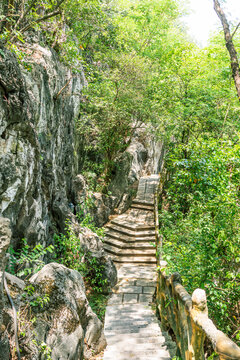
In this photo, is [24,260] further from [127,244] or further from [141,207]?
[141,207]

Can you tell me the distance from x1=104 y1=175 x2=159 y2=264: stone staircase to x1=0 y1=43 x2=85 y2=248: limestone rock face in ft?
13.7

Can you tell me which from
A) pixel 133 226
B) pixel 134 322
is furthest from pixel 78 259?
pixel 133 226

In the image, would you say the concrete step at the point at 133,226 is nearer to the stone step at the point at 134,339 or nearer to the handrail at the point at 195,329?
the stone step at the point at 134,339

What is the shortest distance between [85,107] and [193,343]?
36.3 ft

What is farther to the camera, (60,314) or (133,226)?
(133,226)

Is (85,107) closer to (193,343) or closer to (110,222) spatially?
(110,222)

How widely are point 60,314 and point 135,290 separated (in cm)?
549

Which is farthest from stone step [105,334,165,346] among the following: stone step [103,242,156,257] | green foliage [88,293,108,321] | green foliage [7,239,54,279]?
stone step [103,242,156,257]

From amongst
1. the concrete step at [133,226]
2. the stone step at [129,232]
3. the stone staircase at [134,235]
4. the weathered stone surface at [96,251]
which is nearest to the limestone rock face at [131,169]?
the stone staircase at [134,235]

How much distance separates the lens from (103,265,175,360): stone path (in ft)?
14.0

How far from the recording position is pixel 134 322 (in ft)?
19.5

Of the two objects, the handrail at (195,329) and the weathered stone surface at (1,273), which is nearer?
the handrail at (195,329)

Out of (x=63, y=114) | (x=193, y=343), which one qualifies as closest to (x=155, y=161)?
(x=63, y=114)

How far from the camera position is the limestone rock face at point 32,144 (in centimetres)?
446
